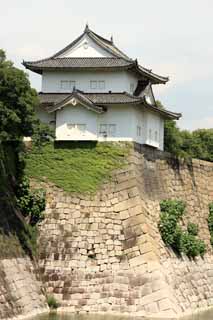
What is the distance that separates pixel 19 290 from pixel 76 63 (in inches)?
450

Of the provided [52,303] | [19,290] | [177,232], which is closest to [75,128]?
[177,232]

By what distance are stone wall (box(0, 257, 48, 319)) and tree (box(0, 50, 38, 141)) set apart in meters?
4.41

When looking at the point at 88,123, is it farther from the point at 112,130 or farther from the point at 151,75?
the point at 151,75

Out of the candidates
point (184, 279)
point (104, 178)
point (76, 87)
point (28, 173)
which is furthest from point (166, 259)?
point (76, 87)

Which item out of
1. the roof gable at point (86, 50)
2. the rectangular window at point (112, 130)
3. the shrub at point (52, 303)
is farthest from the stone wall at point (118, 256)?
the roof gable at point (86, 50)

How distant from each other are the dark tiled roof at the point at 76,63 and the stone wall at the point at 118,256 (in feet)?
11.9

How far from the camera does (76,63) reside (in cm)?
3198

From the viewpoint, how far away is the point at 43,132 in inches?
1093

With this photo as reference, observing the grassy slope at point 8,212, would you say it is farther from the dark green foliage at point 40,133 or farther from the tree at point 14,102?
the tree at point 14,102

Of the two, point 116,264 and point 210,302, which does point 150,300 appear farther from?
point 210,302

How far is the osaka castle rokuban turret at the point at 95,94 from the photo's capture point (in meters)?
30.6

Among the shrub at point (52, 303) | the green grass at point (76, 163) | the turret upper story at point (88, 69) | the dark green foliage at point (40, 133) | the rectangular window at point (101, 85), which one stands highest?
the turret upper story at point (88, 69)

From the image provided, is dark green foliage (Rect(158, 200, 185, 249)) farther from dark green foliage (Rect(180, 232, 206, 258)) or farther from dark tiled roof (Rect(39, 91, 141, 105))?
dark tiled roof (Rect(39, 91, 141, 105))

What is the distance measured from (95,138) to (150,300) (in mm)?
7426
